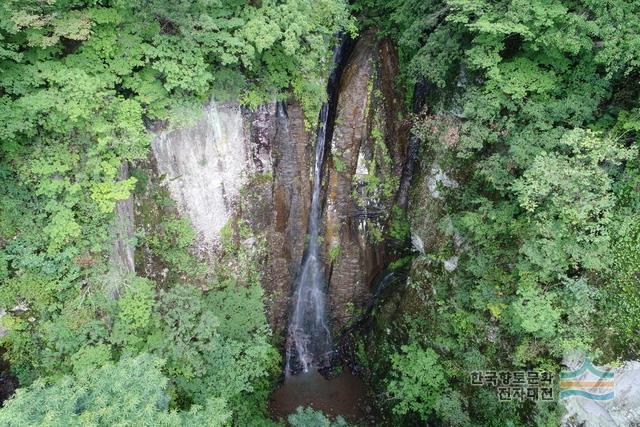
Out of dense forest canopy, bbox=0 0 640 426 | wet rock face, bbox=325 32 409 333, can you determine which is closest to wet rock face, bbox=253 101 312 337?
dense forest canopy, bbox=0 0 640 426

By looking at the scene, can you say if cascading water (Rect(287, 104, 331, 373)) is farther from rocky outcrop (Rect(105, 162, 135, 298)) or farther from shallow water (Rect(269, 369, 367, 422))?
rocky outcrop (Rect(105, 162, 135, 298))

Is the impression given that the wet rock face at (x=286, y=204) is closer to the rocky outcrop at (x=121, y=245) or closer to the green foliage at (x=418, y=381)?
the rocky outcrop at (x=121, y=245)

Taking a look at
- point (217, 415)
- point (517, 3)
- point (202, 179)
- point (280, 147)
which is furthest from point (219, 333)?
point (517, 3)

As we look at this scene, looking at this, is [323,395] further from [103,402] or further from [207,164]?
[103,402]

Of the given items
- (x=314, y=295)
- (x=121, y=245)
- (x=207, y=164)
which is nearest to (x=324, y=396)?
(x=314, y=295)

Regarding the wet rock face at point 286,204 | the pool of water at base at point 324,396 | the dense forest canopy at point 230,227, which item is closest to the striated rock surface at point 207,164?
the dense forest canopy at point 230,227

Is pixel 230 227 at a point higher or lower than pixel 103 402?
higher
